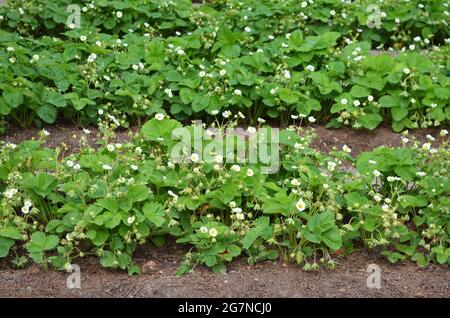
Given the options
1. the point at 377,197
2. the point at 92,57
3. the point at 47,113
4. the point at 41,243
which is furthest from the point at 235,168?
the point at 92,57

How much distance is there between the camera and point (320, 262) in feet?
14.1

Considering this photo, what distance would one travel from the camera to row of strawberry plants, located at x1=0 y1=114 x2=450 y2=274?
420 cm

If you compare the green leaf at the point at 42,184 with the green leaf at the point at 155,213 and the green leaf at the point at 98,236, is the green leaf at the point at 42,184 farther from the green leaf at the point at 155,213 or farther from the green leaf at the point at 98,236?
the green leaf at the point at 155,213

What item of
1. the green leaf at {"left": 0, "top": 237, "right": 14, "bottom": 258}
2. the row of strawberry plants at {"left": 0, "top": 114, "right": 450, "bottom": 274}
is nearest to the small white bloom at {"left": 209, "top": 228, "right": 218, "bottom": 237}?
the row of strawberry plants at {"left": 0, "top": 114, "right": 450, "bottom": 274}

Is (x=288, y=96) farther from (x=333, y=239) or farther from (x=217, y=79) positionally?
(x=333, y=239)

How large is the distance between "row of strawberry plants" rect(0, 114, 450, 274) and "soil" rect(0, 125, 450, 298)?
6 centimetres

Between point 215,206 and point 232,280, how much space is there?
0.49m

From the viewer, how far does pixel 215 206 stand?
4441 mm

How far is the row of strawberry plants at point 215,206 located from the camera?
420 centimetres

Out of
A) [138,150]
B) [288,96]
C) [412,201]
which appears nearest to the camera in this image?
[412,201]

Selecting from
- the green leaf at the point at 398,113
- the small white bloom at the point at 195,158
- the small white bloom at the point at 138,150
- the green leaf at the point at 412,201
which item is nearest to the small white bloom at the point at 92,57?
the small white bloom at the point at 138,150

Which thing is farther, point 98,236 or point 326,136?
point 326,136

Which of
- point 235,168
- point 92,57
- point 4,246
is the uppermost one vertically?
point 92,57
